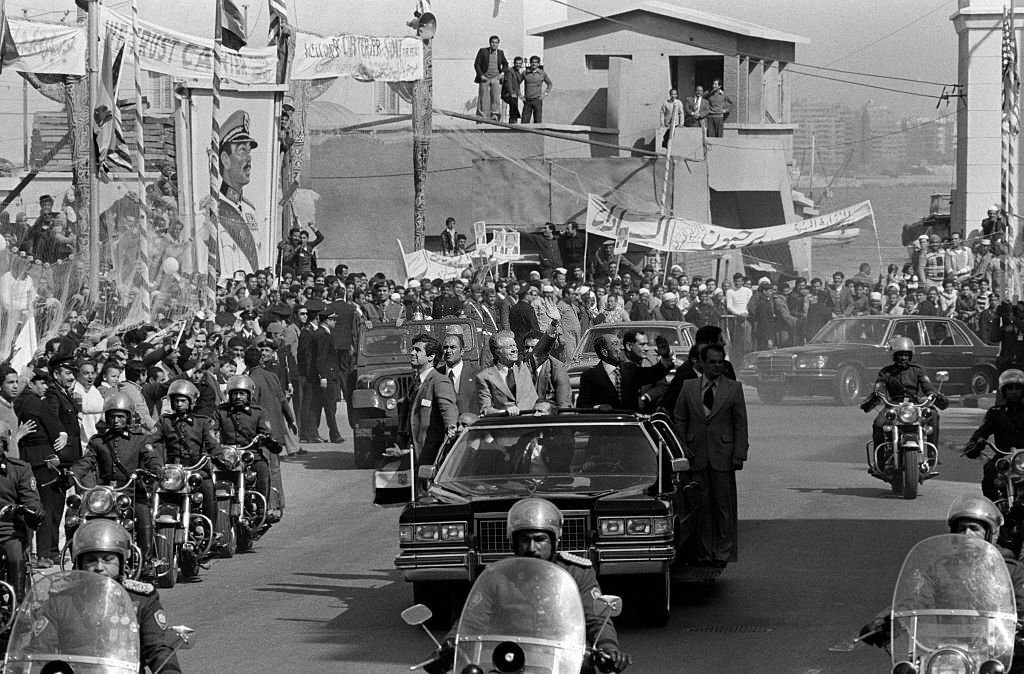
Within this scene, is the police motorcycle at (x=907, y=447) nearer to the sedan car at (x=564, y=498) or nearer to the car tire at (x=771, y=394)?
the sedan car at (x=564, y=498)

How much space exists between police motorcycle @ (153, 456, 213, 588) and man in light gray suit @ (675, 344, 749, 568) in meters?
4.00

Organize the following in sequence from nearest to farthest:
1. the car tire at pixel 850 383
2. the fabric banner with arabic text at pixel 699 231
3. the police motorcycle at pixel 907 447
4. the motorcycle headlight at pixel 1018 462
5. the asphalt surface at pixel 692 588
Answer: the asphalt surface at pixel 692 588
the motorcycle headlight at pixel 1018 462
the police motorcycle at pixel 907 447
the car tire at pixel 850 383
the fabric banner with arabic text at pixel 699 231

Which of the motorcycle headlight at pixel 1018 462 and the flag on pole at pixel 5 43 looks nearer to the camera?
the motorcycle headlight at pixel 1018 462

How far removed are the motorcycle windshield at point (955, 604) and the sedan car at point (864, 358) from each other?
925 inches

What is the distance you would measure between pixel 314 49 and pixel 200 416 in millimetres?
21170

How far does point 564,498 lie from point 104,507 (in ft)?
11.4

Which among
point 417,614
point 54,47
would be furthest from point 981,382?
point 417,614

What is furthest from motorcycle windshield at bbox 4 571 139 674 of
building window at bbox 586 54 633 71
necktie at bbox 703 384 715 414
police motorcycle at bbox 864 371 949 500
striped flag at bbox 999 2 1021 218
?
building window at bbox 586 54 633 71

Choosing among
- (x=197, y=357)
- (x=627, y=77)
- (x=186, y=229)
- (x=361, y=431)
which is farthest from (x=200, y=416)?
(x=627, y=77)

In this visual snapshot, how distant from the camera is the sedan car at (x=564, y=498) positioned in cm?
1134

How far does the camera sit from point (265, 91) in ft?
111

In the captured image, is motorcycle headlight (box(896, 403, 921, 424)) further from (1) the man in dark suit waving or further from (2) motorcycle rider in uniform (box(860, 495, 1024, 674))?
(2) motorcycle rider in uniform (box(860, 495, 1024, 674))

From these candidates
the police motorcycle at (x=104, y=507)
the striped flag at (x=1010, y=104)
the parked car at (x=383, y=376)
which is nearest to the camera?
the police motorcycle at (x=104, y=507)

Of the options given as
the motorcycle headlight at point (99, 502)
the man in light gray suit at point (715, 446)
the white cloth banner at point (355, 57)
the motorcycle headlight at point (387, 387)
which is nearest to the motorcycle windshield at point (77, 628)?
the motorcycle headlight at point (99, 502)
